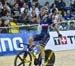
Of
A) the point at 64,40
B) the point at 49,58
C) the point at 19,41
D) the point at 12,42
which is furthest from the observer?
the point at 64,40

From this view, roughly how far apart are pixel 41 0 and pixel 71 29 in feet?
17.4

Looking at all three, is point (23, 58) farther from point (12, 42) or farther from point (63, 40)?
point (63, 40)

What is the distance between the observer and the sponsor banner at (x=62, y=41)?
1501 centimetres

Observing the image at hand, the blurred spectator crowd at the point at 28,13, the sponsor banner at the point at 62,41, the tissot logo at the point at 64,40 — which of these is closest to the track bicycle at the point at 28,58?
the blurred spectator crowd at the point at 28,13

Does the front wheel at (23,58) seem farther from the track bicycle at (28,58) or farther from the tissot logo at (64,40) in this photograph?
the tissot logo at (64,40)

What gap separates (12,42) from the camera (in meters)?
13.7

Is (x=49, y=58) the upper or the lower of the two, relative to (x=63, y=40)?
upper

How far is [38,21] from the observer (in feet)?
49.6

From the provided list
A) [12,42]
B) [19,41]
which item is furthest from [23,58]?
[19,41]

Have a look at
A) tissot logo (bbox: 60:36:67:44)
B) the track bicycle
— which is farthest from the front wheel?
tissot logo (bbox: 60:36:67:44)

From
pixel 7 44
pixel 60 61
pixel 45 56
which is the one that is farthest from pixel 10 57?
pixel 45 56

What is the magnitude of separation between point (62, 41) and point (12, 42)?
2873 mm

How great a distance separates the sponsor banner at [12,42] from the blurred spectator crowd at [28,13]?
0.37 meters

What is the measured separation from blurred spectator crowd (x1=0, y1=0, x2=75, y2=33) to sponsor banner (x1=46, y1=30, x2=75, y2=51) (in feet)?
1.29
